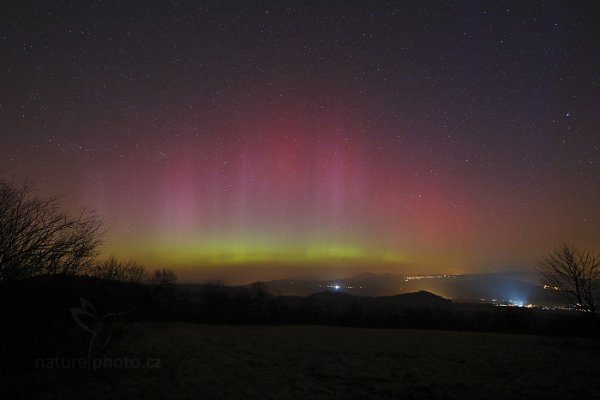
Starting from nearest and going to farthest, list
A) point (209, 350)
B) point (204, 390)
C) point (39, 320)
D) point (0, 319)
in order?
point (0, 319)
point (39, 320)
point (204, 390)
point (209, 350)

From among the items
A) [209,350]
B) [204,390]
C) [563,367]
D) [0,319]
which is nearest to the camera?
[0,319]

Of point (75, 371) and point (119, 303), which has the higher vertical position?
point (119, 303)

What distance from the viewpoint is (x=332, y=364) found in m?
19.7

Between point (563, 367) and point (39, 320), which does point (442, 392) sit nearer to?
point (563, 367)

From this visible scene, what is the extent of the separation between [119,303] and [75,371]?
3159 millimetres

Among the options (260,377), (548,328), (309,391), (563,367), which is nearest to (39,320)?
(260,377)

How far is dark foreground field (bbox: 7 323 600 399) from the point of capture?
1300 cm

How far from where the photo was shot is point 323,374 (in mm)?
16938
